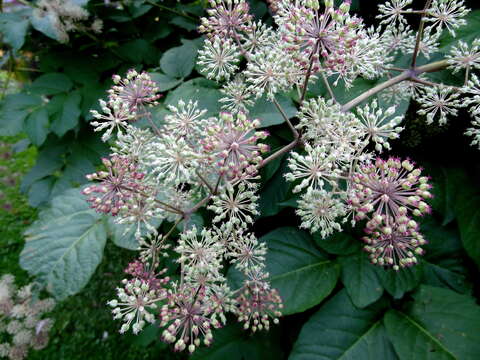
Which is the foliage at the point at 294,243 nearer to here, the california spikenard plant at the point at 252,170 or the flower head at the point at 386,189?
the california spikenard plant at the point at 252,170

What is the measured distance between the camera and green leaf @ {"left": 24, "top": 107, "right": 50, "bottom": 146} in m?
2.23

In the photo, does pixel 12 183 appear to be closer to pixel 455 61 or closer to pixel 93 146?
pixel 93 146

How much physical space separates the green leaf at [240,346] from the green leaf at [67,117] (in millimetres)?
1640

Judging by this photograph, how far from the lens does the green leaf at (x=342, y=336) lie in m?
1.74

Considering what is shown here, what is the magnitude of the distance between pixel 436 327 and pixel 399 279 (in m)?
0.28

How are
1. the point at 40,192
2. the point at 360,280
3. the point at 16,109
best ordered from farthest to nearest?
the point at 40,192 → the point at 16,109 → the point at 360,280

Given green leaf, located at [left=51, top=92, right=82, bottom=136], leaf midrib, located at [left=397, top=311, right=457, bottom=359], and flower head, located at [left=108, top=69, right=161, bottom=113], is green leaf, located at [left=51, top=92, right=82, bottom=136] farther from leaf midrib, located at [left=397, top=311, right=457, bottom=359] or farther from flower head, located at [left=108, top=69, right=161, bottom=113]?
leaf midrib, located at [left=397, top=311, right=457, bottom=359]

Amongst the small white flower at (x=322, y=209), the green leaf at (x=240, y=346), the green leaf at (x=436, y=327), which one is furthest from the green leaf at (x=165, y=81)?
the green leaf at (x=436, y=327)

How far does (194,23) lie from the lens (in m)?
2.53

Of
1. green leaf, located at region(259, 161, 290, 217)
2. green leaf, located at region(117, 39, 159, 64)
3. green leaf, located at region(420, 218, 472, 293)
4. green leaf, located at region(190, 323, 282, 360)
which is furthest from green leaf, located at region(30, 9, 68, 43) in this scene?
green leaf, located at region(420, 218, 472, 293)

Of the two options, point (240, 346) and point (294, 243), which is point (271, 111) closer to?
point (294, 243)

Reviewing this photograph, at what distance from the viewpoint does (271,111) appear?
64.3 inches

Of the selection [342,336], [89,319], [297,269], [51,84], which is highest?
[51,84]

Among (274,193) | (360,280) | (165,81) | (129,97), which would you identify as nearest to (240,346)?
(360,280)
